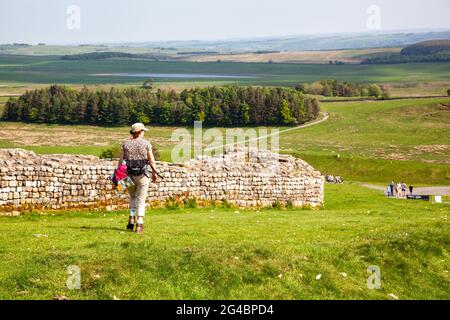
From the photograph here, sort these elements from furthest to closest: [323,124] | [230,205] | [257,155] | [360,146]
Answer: [323,124]
[360,146]
[257,155]
[230,205]

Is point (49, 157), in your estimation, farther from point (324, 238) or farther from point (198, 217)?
point (324, 238)

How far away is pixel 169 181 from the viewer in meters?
25.9

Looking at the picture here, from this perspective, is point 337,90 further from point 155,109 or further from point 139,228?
point 139,228

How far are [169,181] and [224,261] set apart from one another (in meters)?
11.9

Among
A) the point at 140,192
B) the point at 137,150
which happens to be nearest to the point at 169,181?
the point at 140,192

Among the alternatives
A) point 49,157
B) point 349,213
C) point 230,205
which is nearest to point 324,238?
point 349,213

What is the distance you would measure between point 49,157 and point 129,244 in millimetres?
11822

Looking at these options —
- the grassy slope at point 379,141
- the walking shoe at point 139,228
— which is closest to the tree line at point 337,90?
the grassy slope at point 379,141

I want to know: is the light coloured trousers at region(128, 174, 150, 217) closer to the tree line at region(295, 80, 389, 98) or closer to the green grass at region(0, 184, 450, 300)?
the green grass at region(0, 184, 450, 300)

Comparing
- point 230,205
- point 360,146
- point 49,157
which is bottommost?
point 360,146

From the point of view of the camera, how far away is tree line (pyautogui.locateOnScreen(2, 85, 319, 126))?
13612 cm

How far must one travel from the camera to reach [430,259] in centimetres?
1534

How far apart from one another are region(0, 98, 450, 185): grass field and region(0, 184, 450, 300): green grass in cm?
5466

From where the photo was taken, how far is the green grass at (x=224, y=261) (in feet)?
43.1
